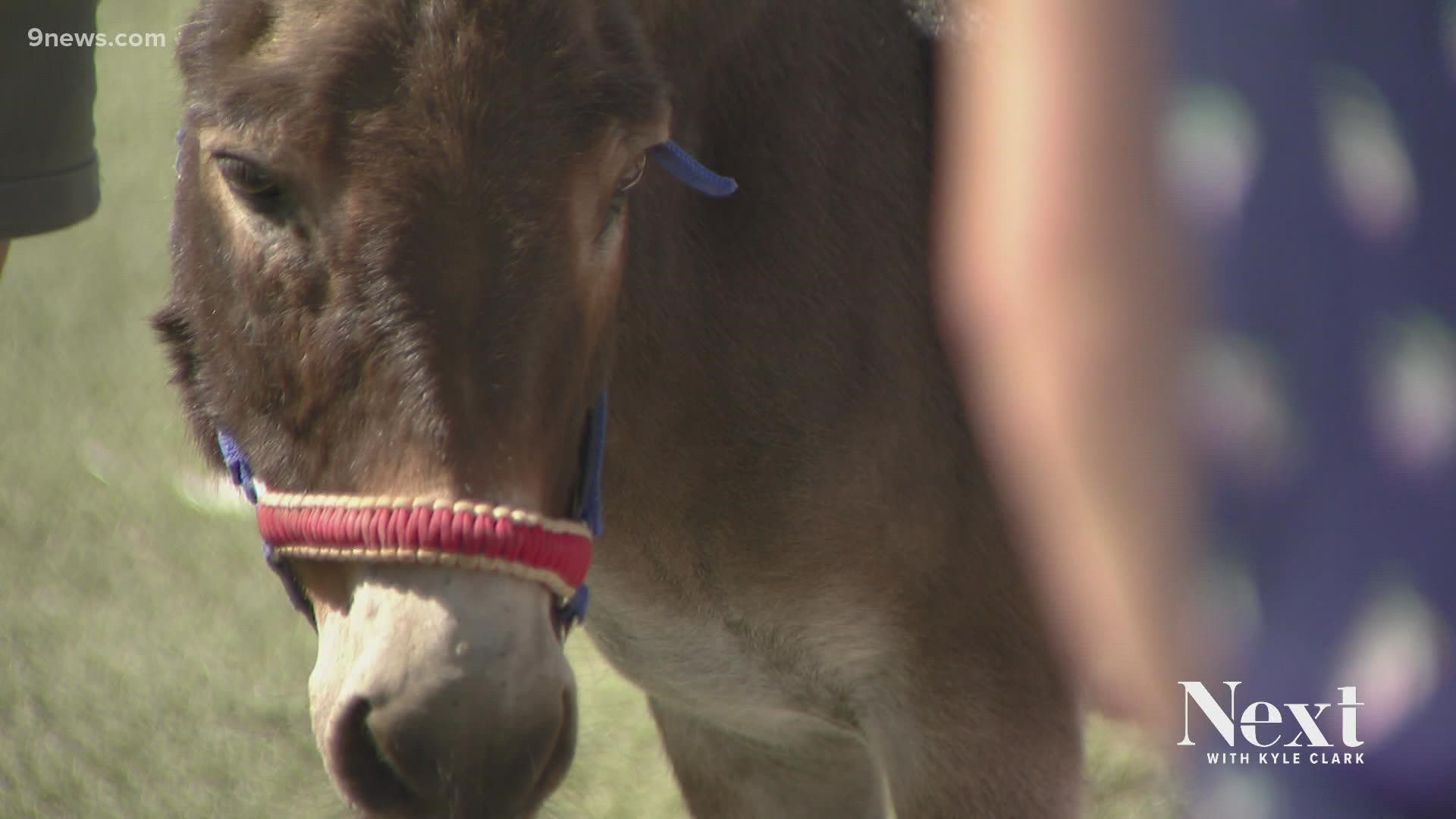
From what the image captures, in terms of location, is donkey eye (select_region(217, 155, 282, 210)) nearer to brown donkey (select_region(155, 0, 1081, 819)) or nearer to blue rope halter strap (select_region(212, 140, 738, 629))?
brown donkey (select_region(155, 0, 1081, 819))

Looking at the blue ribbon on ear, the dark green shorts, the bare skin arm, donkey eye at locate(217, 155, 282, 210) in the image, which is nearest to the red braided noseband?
donkey eye at locate(217, 155, 282, 210)

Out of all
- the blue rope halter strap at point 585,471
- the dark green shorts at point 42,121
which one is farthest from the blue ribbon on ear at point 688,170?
the dark green shorts at point 42,121

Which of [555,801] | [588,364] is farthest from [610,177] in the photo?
[555,801]

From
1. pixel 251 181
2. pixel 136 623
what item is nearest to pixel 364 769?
pixel 251 181

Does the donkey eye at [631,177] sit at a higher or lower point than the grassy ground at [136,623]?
higher

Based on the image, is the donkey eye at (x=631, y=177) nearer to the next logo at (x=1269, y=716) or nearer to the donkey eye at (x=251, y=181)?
the donkey eye at (x=251, y=181)

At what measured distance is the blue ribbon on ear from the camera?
1.23 m

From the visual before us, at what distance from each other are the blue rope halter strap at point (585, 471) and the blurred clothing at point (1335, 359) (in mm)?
663

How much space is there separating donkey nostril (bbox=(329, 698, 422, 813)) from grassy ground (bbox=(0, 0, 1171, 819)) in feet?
2.12

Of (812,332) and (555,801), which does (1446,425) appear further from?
(555,801)

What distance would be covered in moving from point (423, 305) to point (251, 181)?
17 centimetres

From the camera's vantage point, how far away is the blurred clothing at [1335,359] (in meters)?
0.48

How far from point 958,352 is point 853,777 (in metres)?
0.64

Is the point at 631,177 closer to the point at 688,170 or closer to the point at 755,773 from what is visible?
the point at 688,170
